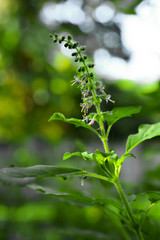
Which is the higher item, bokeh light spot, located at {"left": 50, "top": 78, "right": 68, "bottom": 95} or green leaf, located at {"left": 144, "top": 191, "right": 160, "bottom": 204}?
bokeh light spot, located at {"left": 50, "top": 78, "right": 68, "bottom": 95}

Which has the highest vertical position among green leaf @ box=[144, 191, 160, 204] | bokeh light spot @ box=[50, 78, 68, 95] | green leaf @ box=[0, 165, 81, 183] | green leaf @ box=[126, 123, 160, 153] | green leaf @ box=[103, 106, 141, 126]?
bokeh light spot @ box=[50, 78, 68, 95]

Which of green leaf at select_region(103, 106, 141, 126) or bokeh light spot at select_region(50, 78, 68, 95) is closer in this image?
green leaf at select_region(103, 106, 141, 126)

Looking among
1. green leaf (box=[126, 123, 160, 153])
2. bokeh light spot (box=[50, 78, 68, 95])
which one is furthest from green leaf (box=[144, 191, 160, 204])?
bokeh light spot (box=[50, 78, 68, 95])

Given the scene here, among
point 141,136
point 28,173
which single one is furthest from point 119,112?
point 28,173

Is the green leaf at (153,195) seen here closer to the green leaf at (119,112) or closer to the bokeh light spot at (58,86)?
the green leaf at (119,112)

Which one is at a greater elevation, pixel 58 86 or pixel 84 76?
pixel 58 86

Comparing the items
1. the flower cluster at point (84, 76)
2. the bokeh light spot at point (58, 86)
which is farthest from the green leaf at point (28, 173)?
the bokeh light spot at point (58, 86)

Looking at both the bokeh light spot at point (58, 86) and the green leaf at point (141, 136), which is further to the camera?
the bokeh light spot at point (58, 86)

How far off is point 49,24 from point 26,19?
1.09 ft

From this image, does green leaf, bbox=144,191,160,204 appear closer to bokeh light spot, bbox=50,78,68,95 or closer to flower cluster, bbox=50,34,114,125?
flower cluster, bbox=50,34,114,125

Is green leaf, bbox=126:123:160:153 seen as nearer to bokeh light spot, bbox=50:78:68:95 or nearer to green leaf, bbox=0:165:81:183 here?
green leaf, bbox=0:165:81:183

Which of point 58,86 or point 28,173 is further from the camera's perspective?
point 58,86

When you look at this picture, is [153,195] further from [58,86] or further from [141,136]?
[58,86]

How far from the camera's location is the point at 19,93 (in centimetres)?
265
